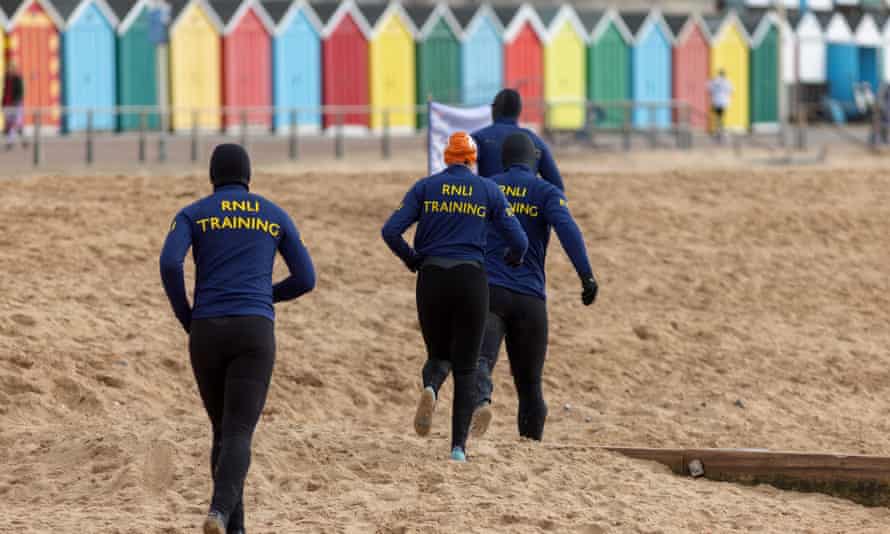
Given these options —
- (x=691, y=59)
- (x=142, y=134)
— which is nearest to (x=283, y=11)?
(x=691, y=59)

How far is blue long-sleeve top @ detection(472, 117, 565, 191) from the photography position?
9.77 meters

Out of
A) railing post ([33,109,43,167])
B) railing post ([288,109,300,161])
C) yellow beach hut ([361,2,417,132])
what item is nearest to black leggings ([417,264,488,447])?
railing post ([33,109,43,167])

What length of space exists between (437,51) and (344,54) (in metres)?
2.23

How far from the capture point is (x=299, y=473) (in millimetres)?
8852

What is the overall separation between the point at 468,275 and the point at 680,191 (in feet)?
41.7

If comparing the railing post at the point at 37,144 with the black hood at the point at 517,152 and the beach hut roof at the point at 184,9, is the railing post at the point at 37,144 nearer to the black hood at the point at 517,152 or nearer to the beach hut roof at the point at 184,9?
the black hood at the point at 517,152

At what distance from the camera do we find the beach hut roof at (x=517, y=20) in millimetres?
38500

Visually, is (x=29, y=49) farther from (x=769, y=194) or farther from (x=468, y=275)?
(x=468, y=275)

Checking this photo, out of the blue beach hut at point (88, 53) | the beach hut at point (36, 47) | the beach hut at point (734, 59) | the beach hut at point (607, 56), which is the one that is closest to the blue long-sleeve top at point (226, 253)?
the beach hut at point (36, 47)

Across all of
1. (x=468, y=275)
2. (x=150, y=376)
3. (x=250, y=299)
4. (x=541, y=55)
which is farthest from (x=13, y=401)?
(x=541, y=55)

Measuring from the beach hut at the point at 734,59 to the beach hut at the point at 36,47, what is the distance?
16692 millimetres

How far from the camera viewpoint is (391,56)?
122ft

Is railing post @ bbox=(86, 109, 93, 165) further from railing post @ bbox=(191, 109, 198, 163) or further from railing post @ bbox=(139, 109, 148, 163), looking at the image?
railing post @ bbox=(191, 109, 198, 163)

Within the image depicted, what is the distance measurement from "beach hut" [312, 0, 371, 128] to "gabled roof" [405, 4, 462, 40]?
136cm
